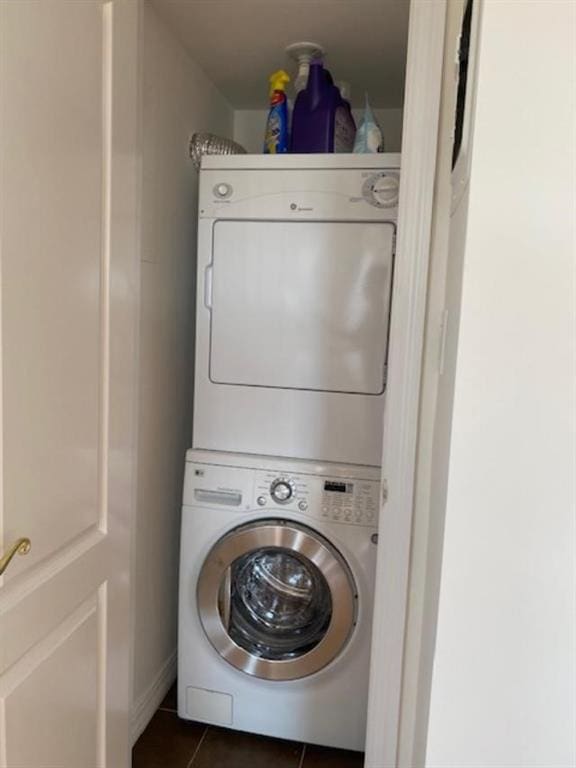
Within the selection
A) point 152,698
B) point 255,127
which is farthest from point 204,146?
point 152,698

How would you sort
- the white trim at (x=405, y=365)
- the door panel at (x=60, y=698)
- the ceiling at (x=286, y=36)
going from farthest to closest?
the ceiling at (x=286, y=36), the white trim at (x=405, y=365), the door panel at (x=60, y=698)

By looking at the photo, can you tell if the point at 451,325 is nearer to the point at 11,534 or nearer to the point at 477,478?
the point at 477,478

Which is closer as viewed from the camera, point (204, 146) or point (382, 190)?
point (382, 190)

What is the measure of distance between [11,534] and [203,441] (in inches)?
37.8

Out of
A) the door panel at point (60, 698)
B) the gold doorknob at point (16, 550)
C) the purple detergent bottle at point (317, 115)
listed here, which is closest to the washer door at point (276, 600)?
the door panel at point (60, 698)

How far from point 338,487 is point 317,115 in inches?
44.7

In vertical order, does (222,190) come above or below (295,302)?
above

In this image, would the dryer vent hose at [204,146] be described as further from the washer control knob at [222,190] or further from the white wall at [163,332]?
the washer control knob at [222,190]

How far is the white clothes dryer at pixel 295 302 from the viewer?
1732 millimetres

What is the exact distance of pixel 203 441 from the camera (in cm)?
189

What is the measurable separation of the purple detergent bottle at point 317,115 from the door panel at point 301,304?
0.95ft

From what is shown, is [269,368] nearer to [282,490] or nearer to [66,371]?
[282,490]

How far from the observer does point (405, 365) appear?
1198 mm

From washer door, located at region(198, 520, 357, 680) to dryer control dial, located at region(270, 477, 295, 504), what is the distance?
0.07 meters
